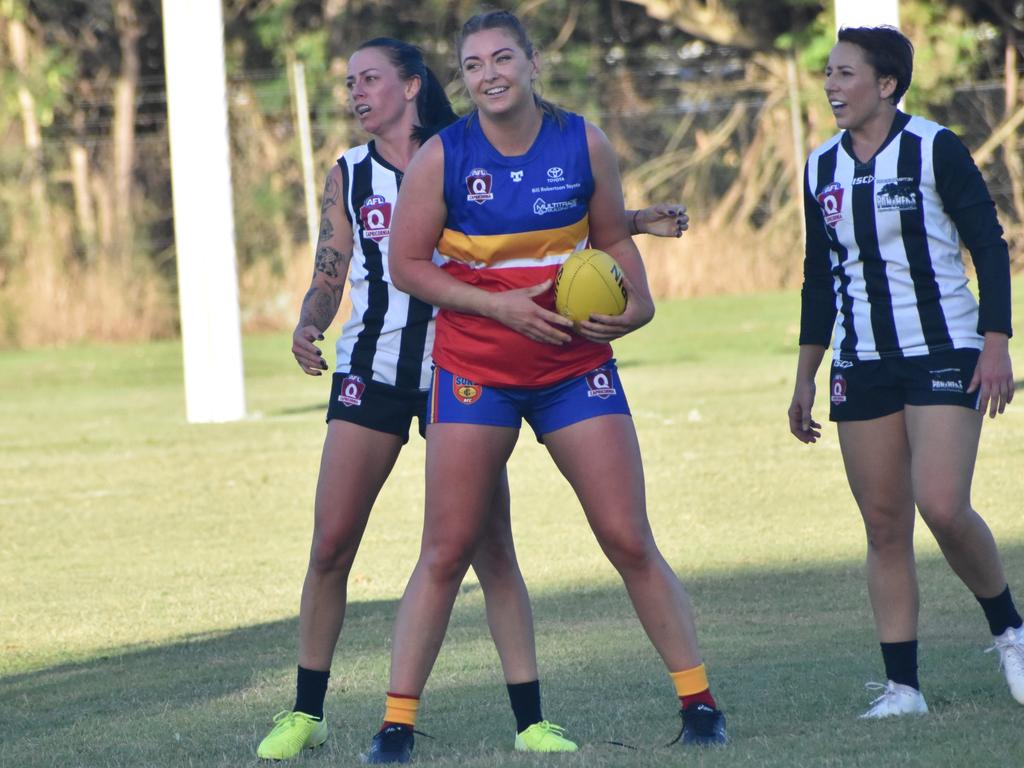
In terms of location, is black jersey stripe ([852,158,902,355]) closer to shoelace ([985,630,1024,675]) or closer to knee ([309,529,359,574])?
shoelace ([985,630,1024,675])

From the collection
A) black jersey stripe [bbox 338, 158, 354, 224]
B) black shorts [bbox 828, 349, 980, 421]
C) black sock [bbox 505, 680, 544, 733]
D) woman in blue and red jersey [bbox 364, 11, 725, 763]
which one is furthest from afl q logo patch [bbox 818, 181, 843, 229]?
black sock [bbox 505, 680, 544, 733]

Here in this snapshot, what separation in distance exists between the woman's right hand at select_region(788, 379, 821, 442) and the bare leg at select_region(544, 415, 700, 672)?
1138 millimetres

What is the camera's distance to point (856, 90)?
594cm

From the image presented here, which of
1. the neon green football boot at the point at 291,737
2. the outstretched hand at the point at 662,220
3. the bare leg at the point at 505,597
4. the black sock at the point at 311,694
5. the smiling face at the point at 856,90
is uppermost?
the smiling face at the point at 856,90

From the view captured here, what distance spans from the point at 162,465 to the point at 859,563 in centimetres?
850

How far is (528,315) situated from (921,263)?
1.51m

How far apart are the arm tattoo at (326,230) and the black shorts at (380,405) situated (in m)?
0.55

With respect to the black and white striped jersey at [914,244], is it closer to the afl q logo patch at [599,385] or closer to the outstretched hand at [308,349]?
the afl q logo patch at [599,385]

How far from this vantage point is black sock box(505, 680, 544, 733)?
222 inches

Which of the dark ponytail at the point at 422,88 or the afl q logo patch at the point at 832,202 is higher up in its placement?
the dark ponytail at the point at 422,88

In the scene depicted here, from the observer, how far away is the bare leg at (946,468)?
18.9 feet

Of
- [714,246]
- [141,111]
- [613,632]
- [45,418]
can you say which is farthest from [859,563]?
[141,111]

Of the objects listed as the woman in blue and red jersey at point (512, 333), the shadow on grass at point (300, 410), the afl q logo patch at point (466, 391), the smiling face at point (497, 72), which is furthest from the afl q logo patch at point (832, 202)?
the shadow on grass at point (300, 410)

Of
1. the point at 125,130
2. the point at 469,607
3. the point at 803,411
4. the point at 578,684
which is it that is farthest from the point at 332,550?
the point at 125,130
